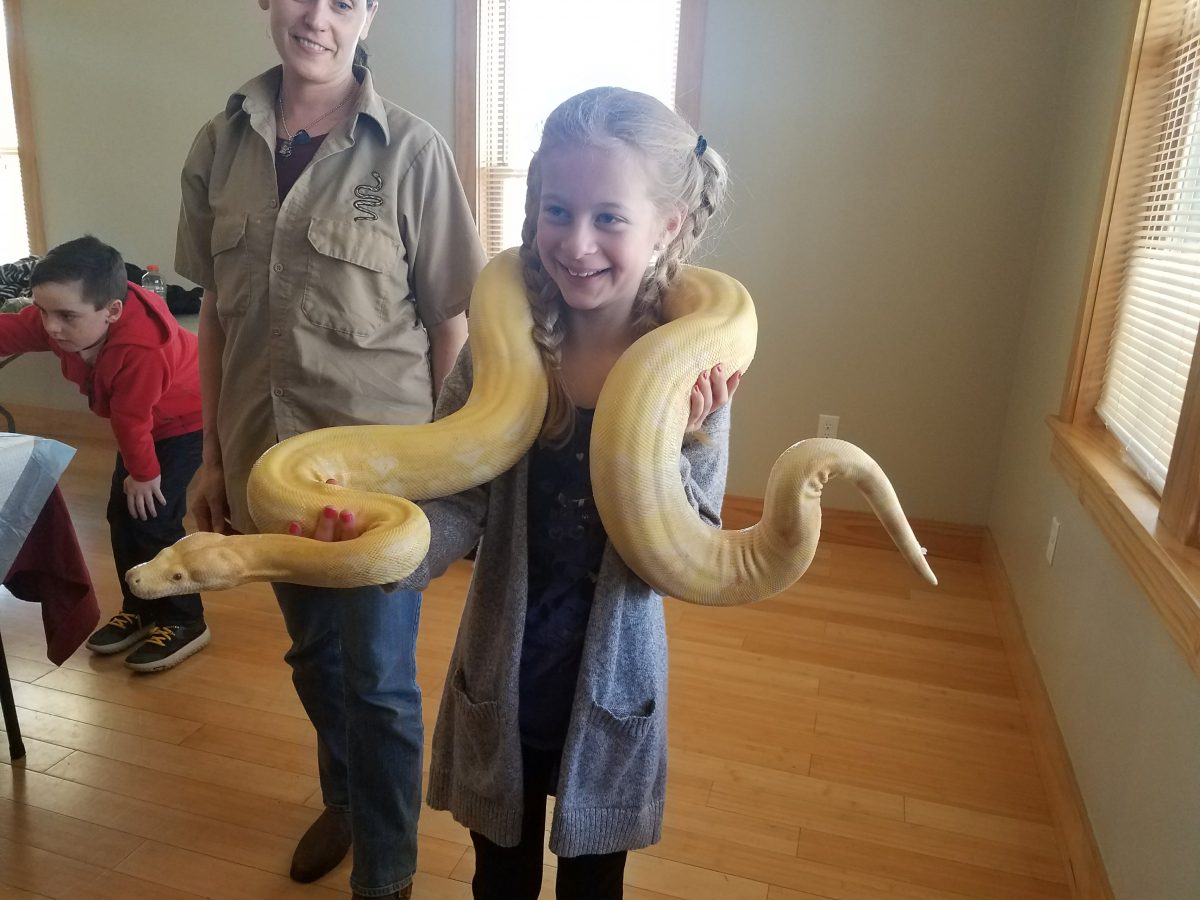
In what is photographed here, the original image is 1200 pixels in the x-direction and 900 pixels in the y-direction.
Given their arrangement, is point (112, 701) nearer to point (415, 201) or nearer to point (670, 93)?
point (415, 201)

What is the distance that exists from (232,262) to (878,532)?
289 centimetres

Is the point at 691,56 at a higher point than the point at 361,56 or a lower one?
higher

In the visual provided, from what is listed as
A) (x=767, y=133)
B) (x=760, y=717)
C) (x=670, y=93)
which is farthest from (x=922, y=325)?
(x=760, y=717)

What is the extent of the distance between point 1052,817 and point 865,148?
8.07ft

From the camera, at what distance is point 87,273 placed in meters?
2.31

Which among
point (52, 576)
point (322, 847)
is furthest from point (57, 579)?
point (322, 847)

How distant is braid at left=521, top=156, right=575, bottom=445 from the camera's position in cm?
115

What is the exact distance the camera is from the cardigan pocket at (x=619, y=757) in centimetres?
115

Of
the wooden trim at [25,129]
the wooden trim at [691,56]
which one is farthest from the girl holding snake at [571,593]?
the wooden trim at [25,129]

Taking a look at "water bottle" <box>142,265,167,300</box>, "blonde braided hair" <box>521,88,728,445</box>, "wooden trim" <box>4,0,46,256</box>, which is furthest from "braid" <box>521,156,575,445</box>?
"wooden trim" <box>4,0,46,256</box>

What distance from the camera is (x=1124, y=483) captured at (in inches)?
79.7

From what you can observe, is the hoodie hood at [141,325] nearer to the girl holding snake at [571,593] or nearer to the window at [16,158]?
the girl holding snake at [571,593]

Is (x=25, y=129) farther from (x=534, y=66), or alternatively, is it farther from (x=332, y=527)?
(x=332, y=527)

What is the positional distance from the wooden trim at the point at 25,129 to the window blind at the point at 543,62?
2768 mm
